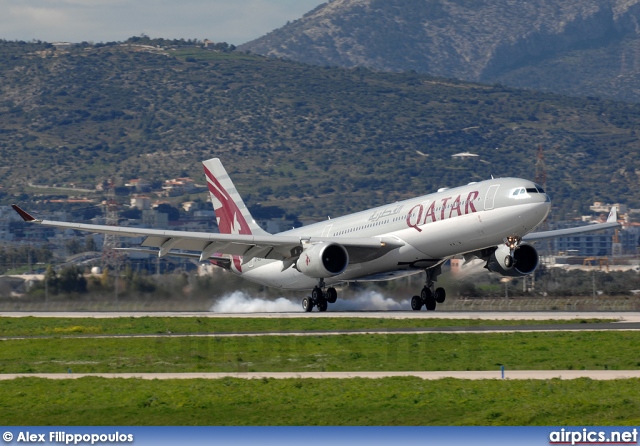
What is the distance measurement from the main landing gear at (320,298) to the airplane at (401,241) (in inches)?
1.8

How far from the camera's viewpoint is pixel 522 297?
61.9 m

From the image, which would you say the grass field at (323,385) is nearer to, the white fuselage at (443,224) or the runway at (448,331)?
the runway at (448,331)

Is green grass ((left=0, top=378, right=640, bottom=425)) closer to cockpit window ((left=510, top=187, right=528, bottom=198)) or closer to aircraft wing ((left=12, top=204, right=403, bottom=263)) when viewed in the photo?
cockpit window ((left=510, top=187, right=528, bottom=198))

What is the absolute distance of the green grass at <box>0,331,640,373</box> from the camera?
30.4 metres

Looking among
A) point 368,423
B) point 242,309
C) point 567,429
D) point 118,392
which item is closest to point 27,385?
point 118,392

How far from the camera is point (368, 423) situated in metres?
22.2

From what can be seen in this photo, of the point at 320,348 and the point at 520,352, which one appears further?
the point at 320,348

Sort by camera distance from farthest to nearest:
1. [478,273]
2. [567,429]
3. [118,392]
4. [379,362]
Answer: [478,273] < [379,362] < [118,392] < [567,429]

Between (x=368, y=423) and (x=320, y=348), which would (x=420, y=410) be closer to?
(x=368, y=423)

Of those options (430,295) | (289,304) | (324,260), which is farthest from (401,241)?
(289,304)

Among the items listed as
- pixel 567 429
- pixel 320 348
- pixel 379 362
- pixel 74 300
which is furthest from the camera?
pixel 74 300

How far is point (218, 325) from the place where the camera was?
45.4 metres

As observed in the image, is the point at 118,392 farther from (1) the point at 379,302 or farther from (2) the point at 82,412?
(1) the point at 379,302

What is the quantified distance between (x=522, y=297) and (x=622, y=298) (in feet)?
16.6
